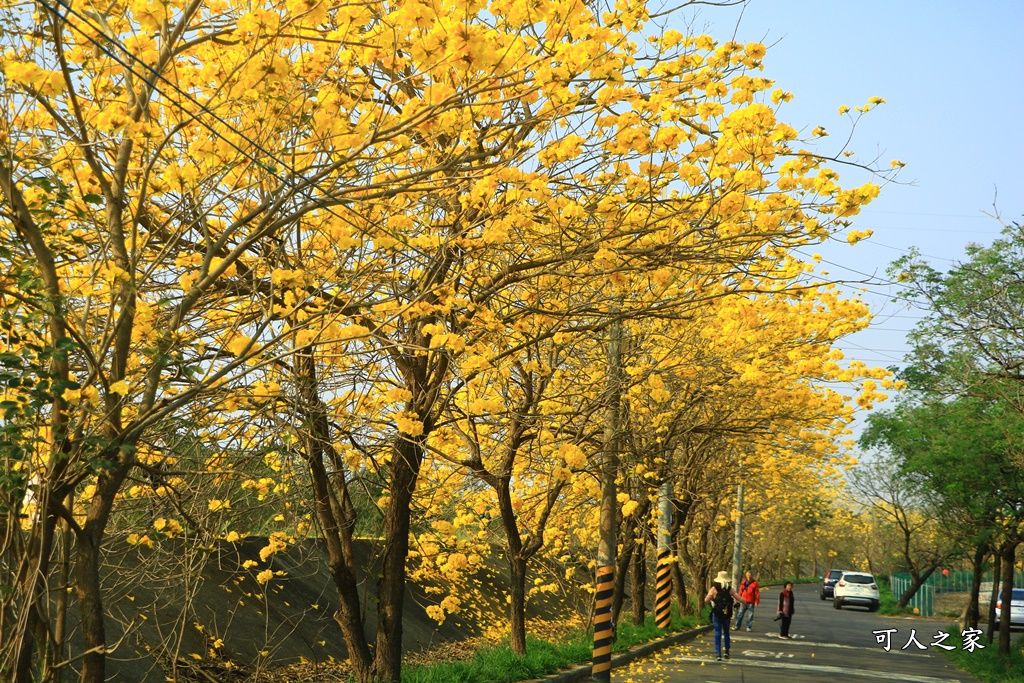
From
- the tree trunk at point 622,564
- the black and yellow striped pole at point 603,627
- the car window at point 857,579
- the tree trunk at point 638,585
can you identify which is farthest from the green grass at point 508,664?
the car window at point 857,579

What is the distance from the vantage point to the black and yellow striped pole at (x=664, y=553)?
18.6 meters

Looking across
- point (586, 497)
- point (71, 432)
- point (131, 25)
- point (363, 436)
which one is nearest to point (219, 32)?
point (131, 25)

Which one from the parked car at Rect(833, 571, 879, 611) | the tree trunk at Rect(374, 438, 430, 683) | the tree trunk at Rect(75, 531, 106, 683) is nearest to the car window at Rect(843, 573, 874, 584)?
the parked car at Rect(833, 571, 879, 611)

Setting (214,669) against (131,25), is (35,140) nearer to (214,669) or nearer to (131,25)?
(131,25)

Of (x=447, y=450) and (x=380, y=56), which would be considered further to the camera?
(x=447, y=450)

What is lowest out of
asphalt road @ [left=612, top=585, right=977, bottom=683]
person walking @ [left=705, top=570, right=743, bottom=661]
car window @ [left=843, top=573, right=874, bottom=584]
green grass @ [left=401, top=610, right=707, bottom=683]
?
asphalt road @ [left=612, top=585, right=977, bottom=683]

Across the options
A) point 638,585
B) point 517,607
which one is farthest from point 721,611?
point 517,607

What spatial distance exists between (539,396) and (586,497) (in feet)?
14.6

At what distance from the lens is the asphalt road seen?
48.0 feet

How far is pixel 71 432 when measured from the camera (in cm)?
480

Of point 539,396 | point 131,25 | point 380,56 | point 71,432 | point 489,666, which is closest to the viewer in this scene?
point 71,432

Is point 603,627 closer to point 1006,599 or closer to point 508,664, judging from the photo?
point 508,664

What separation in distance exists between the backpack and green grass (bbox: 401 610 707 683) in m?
1.63

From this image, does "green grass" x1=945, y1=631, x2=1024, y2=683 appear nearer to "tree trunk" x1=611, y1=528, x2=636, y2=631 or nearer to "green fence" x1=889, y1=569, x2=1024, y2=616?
"tree trunk" x1=611, y1=528, x2=636, y2=631
